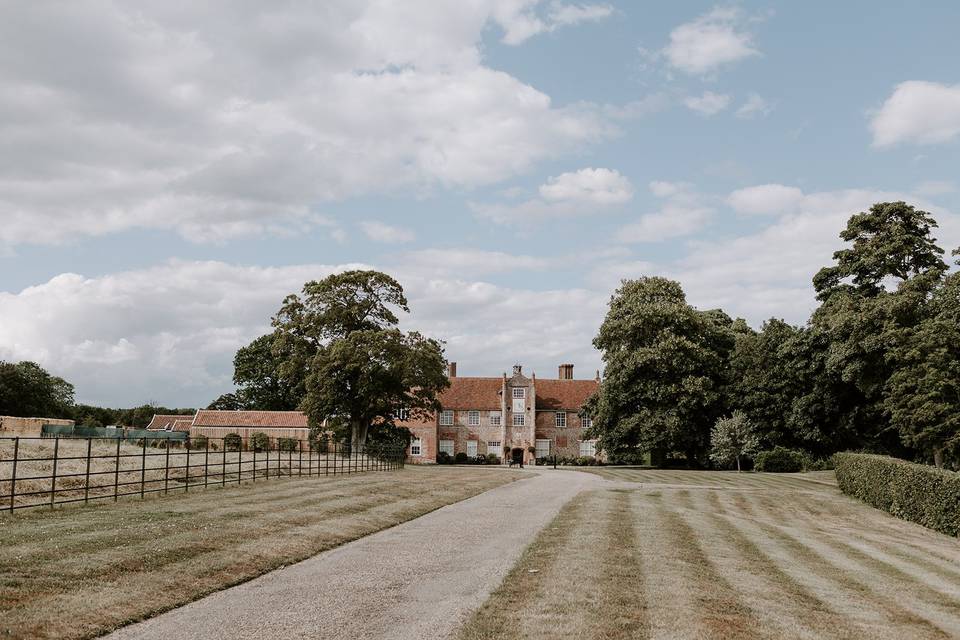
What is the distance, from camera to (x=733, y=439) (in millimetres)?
55906

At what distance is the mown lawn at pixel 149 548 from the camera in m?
9.73

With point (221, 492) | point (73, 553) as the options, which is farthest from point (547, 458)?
point (73, 553)

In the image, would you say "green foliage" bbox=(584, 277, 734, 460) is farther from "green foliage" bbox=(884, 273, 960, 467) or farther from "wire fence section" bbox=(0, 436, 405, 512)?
"wire fence section" bbox=(0, 436, 405, 512)

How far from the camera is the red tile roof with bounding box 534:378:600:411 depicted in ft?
270

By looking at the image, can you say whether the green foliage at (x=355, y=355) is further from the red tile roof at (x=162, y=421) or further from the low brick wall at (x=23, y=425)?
the red tile roof at (x=162, y=421)

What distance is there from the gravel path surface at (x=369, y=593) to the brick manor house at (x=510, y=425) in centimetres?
6239

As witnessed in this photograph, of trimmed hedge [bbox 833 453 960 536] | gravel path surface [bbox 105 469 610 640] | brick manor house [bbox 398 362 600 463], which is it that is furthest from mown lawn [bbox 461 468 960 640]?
brick manor house [bbox 398 362 600 463]

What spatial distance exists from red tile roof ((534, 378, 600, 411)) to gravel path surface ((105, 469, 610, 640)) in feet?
211

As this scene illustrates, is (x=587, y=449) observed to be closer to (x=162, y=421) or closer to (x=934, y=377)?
(x=934, y=377)

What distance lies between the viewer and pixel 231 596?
11.0 m

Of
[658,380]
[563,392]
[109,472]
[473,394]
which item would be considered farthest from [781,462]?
[109,472]

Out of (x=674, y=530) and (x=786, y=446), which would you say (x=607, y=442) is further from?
(x=674, y=530)

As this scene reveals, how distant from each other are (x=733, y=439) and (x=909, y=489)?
29.1 m

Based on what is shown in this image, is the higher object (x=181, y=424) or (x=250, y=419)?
(x=250, y=419)
